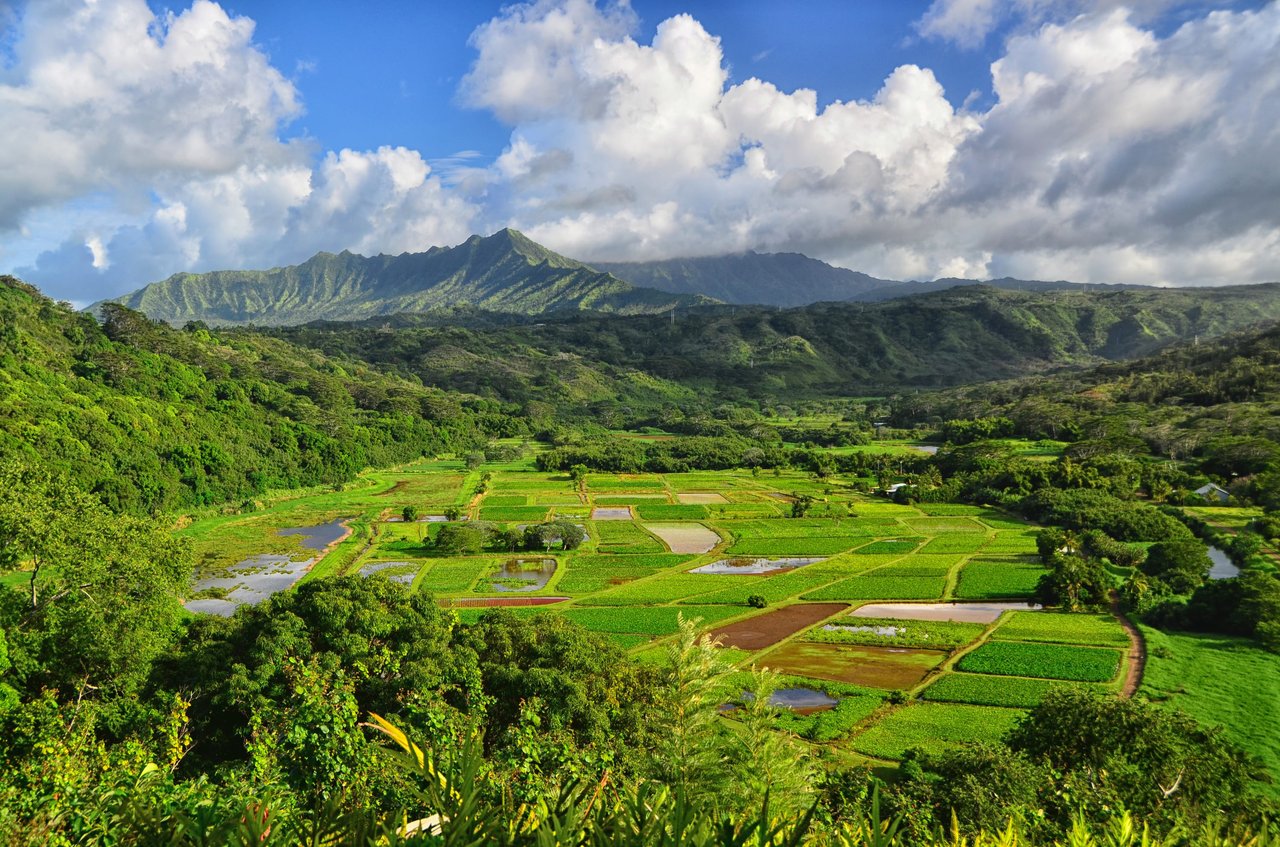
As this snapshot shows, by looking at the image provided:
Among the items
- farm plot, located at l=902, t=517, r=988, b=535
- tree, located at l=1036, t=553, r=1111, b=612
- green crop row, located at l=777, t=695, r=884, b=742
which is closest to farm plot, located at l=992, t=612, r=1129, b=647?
tree, located at l=1036, t=553, r=1111, b=612

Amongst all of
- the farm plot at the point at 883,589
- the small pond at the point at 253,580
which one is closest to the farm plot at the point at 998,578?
the farm plot at the point at 883,589

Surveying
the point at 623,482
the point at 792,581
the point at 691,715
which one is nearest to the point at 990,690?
the point at 792,581

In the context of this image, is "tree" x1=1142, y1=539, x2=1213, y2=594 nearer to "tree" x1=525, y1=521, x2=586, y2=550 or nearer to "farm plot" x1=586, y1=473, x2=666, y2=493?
"tree" x1=525, y1=521, x2=586, y2=550

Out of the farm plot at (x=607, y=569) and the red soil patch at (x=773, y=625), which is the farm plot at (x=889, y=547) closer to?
the red soil patch at (x=773, y=625)

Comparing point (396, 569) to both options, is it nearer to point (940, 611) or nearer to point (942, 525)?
point (940, 611)

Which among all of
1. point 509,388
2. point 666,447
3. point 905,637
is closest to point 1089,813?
point 905,637

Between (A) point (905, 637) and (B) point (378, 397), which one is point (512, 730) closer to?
(A) point (905, 637)
